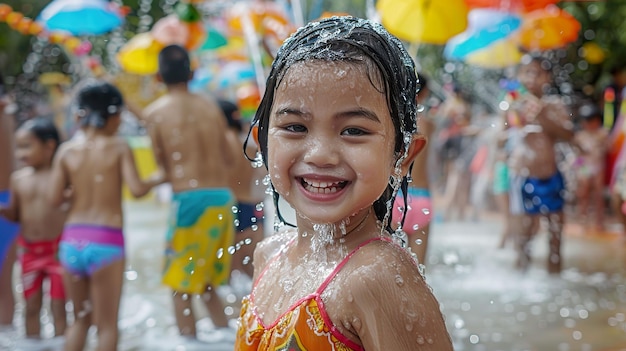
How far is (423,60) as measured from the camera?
16.6m

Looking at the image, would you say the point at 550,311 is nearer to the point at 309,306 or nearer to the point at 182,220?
the point at 182,220

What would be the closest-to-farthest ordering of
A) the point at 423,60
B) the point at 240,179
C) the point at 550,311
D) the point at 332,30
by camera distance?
the point at 332,30, the point at 550,311, the point at 240,179, the point at 423,60

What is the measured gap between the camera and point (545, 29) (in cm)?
836

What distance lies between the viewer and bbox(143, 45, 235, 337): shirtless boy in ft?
15.6

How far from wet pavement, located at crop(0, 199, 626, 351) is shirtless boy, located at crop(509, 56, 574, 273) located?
403 mm

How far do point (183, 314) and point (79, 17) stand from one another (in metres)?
4.21

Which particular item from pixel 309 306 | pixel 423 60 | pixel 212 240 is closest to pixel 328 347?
pixel 309 306

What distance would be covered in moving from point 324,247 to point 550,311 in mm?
4369

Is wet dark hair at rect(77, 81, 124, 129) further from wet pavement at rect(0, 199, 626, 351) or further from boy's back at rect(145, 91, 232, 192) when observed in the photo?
wet pavement at rect(0, 199, 626, 351)

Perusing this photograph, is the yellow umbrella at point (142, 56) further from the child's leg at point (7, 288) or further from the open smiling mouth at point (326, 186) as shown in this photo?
the open smiling mouth at point (326, 186)

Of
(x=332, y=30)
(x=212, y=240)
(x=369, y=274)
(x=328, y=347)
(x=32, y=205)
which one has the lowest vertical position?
(x=212, y=240)

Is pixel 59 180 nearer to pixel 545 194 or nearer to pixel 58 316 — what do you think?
pixel 58 316

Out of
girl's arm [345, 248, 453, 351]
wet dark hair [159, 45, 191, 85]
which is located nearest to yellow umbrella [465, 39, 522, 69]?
wet dark hair [159, 45, 191, 85]

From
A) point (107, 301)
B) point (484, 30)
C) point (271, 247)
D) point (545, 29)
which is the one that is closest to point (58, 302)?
point (107, 301)
